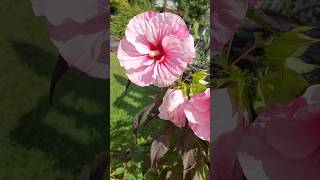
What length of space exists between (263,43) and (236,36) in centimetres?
6

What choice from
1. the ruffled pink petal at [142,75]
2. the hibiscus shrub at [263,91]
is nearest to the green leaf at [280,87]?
the hibiscus shrub at [263,91]

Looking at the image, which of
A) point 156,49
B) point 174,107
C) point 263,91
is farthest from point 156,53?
point 263,91

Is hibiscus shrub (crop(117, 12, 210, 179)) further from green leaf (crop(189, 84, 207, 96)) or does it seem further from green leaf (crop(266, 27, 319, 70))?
green leaf (crop(266, 27, 319, 70))

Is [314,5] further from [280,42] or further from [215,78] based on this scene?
[215,78]

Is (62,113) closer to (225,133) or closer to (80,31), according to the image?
(80,31)

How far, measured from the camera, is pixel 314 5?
0.81m

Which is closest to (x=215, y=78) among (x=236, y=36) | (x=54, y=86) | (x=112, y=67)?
(x=236, y=36)

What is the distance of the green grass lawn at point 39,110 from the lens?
91cm

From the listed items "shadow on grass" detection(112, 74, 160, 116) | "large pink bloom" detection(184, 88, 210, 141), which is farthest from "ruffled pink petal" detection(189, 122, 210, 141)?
"shadow on grass" detection(112, 74, 160, 116)

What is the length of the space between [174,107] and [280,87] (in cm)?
21

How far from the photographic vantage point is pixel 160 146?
3.17 ft

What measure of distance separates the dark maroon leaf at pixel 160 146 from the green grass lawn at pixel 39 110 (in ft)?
0.36

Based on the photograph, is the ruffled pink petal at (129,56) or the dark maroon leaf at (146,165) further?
the dark maroon leaf at (146,165)

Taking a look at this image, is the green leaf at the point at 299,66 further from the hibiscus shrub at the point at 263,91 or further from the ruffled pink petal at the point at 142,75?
the ruffled pink petal at the point at 142,75
